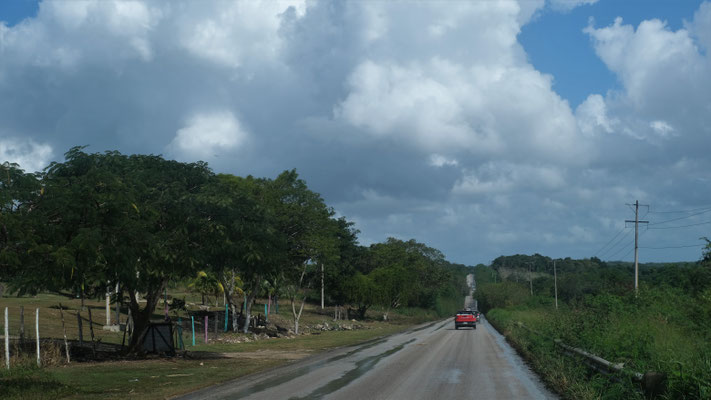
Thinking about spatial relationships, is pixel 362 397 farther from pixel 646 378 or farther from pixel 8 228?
pixel 8 228

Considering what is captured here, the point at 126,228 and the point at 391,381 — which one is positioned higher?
the point at 126,228

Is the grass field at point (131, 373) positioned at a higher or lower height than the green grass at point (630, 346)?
lower

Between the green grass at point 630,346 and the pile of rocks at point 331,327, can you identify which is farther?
the pile of rocks at point 331,327

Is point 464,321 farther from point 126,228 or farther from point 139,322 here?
point 126,228

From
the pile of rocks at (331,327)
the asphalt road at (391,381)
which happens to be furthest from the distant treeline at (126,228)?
the pile of rocks at (331,327)

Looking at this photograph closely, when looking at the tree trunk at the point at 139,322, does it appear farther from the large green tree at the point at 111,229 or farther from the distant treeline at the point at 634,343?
the distant treeline at the point at 634,343

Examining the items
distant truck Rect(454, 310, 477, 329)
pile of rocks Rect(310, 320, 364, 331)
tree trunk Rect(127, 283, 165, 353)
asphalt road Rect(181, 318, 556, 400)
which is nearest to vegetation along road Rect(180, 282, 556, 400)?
asphalt road Rect(181, 318, 556, 400)

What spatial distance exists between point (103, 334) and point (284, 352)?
40.9 feet

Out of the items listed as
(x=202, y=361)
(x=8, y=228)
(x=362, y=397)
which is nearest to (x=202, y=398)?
(x=362, y=397)

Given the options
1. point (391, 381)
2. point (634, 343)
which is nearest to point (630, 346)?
point (634, 343)

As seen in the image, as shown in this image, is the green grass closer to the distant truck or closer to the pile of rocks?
the distant truck

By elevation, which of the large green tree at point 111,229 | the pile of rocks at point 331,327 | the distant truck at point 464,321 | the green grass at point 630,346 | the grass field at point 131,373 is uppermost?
the large green tree at point 111,229

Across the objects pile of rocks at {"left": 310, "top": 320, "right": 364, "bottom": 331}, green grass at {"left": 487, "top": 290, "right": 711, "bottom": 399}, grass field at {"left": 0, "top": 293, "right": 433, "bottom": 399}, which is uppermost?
green grass at {"left": 487, "top": 290, "right": 711, "bottom": 399}

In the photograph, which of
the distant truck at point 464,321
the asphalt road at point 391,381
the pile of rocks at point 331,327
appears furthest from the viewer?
the pile of rocks at point 331,327
